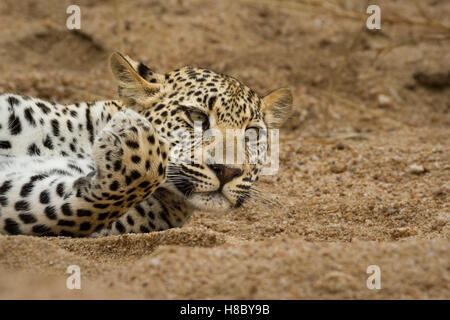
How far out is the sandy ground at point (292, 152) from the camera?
337 centimetres

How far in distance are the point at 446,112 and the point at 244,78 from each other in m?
2.85

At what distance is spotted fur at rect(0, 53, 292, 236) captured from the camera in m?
4.02

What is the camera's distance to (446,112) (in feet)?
29.8

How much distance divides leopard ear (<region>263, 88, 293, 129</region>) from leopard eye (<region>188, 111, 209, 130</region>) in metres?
0.83

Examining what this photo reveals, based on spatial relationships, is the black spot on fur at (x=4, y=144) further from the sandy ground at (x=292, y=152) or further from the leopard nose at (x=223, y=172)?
the leopard nose at (x=223, y=172)

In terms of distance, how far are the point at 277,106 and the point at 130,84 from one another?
1.38 meters

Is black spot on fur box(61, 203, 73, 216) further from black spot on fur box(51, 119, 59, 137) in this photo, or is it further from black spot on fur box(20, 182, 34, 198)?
black spot on fur box(51, 119, 59, 137)

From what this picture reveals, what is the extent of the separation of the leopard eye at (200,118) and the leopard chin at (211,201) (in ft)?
1.80

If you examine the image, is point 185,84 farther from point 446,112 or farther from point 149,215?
point 446,112

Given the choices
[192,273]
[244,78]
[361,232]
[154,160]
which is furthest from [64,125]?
[244,78]

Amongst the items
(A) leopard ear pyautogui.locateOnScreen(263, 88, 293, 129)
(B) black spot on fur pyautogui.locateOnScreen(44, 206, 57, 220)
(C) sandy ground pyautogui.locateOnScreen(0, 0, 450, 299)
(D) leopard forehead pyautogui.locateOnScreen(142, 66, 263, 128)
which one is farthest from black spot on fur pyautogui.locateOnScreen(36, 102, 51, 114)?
(A) leopard ear pyautogui.locateOnScreen(263, 88, 293, 129)

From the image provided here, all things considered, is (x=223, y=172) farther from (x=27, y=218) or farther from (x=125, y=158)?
(x=27, y=218)

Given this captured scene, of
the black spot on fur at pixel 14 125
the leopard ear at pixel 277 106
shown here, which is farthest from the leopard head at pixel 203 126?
the black spot on fur at pixel 14 125

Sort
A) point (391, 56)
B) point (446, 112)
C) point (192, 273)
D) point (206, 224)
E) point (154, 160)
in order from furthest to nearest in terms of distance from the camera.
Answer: point (391, 56), point (446, 112), point (206, 224), point (154, 160), point (192, 273)
